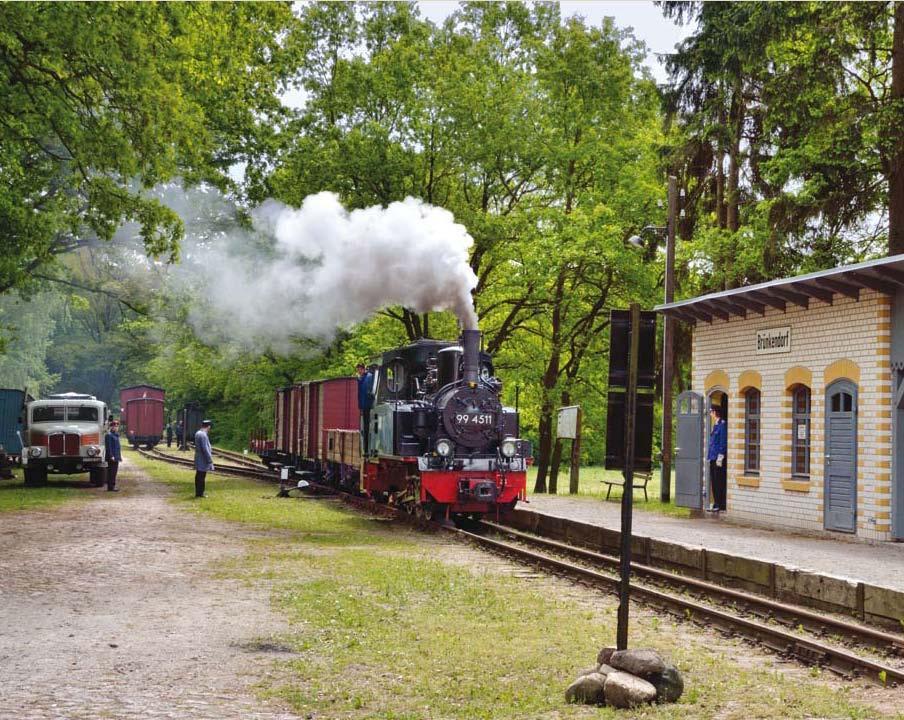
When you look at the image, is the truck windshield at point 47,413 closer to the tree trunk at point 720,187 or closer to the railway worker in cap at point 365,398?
the railway worker in cap at point 365,398

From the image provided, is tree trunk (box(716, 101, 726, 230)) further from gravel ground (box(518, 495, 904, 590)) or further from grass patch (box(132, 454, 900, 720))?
grass patch (box(132, 454, 900, 720))

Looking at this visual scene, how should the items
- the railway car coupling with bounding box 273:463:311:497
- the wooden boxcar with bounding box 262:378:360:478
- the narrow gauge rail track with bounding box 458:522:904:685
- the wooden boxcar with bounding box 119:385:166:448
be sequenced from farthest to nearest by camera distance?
the wooden boxcar with bounding box 119:385:166:448 < the railway car coupling with bounding box 273:463:311:497 < the wooden boxcar with bounding box 262:378:360:478 < the narrow gauge rail track with bounding box 458:522:904:685

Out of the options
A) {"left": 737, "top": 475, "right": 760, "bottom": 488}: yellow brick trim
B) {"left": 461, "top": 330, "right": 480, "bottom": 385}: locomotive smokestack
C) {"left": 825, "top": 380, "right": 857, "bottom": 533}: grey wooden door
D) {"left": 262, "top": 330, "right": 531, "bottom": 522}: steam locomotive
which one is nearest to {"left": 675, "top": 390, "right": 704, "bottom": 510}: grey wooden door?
{"left": 737, "top": 475, "right": 760, "bottom": 488}: yellow brick trim

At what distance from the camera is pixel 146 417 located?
62.8 m

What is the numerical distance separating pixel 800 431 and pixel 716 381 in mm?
3152

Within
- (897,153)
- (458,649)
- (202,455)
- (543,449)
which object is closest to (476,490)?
(202,455)

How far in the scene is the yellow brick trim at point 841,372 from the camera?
17.2 metres

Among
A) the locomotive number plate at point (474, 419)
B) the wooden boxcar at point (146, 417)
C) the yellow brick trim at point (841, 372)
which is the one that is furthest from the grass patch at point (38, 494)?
the wooden boxcar at point (146, 417)

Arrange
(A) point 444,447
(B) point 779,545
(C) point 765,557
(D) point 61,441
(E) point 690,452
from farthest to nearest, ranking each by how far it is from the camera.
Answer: (D) point 61,441, (E) point 690,452, (A) point 444,447, (B) point 779,545, (C) point 765,557

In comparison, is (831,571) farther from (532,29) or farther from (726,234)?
(532,29)

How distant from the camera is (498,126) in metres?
31.1

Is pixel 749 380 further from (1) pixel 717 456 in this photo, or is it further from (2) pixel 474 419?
(2) pixel 474 419

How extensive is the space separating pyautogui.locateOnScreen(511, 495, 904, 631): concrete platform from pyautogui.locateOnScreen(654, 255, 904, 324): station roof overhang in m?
3.85

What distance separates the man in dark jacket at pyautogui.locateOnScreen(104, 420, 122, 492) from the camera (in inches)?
1048
